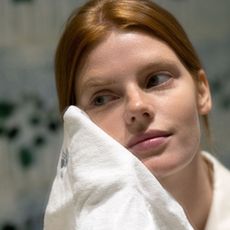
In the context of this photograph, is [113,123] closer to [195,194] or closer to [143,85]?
[143,85]

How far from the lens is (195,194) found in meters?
0.88

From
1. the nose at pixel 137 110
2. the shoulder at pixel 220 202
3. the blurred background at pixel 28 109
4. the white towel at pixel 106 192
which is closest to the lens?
the white towel at pixel 106 192

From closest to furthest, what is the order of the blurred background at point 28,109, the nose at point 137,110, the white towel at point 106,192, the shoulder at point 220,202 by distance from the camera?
1. the white towel at point 106,192
2. the nose at point 137,110
3. the shoulder at point 220,202
4. the blurred background at point 28,109

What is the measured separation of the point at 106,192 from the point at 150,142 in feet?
0.44

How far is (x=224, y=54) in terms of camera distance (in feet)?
4.58

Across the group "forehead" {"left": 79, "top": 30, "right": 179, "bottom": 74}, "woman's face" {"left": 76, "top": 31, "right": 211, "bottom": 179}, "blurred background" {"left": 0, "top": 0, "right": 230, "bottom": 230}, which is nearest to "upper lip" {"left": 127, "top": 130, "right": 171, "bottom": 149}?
"woman's face" {"left": 76, "top": 31, "right": 211, "bottom": 179}

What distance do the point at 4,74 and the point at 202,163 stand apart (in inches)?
21.7

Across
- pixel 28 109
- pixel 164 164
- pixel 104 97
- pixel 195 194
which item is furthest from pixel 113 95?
pixel 28 109

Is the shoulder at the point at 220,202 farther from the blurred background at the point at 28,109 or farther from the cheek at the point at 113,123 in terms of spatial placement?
the blurred background at the point at 28,109

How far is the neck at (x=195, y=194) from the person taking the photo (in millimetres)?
857

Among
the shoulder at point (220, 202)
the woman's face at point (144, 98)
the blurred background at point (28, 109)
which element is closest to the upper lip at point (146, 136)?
the woman's face at point (144, 98)

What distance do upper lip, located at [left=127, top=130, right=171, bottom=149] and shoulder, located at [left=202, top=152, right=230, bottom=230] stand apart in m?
0.22

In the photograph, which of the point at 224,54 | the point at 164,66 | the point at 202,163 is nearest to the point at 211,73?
the point at 224,54

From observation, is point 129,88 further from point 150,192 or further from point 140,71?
point 150,192
